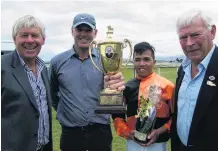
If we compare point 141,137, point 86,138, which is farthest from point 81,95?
point 141,137

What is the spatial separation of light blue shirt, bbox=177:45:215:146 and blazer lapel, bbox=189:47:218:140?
43 mm

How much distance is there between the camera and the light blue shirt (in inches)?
108

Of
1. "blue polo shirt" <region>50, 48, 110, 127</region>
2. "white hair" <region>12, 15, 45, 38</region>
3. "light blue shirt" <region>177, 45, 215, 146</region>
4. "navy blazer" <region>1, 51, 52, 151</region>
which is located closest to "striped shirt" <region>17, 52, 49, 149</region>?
→ "navy blazer" <region>1, 51, 52, 151</region>

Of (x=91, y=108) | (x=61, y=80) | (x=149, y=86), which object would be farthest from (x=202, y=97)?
(x=61, y=80)

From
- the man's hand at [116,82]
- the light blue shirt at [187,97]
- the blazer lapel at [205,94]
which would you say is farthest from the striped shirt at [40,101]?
the blazer lapel at [205,94]

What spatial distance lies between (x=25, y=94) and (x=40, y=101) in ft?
0.86

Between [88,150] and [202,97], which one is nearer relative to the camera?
[202,97]

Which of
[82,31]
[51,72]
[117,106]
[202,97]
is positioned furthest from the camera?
[51,72]

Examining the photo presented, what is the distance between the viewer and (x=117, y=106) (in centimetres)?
314

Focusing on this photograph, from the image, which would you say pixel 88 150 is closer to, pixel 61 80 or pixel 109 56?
pixel 61 80

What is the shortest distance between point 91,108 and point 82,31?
2.58ft

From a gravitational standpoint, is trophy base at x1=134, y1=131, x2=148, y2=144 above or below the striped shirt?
below

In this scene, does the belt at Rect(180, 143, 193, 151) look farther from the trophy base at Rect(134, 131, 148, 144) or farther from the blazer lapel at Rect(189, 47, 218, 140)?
the trophy base at Rect(134, 131, 148, 144)

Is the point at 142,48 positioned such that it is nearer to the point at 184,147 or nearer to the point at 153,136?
the point at 153,136
